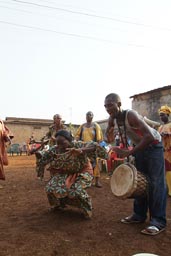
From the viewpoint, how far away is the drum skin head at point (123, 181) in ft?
12.0

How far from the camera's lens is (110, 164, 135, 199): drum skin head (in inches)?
144

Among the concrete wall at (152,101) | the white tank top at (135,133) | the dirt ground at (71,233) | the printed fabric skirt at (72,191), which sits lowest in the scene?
the dirt ground at (71,233)

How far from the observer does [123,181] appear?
3.82 metres

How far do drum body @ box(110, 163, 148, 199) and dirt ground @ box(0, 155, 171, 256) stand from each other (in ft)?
1.65

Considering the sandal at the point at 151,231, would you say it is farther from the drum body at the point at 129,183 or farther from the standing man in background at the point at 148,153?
the drum body at the point at 129,183

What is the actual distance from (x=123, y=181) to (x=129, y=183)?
16 cm

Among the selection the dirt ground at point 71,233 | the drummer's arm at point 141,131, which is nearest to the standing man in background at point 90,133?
the dirt ground at point 71,233

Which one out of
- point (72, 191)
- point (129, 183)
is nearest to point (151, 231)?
point (129, 183)

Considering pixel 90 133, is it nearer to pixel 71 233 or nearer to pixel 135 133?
pixel 135 133

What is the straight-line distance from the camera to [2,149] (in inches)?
247

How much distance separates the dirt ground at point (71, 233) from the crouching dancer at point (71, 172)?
249mm

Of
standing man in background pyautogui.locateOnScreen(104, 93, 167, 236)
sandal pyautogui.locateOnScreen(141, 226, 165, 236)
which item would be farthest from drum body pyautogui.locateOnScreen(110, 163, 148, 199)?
sandal pyautogui.locateOnScreen(141, 226, 165, 236)

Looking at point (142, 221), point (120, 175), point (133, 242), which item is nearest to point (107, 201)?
point (142, 221)

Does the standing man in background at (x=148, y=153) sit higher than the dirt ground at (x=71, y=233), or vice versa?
the standing man in background at (x=148, y=153)
